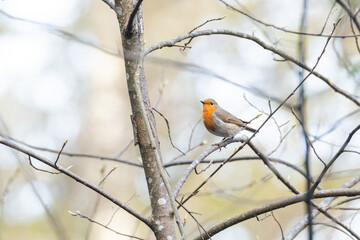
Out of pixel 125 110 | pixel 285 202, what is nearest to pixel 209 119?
pixel 285 202

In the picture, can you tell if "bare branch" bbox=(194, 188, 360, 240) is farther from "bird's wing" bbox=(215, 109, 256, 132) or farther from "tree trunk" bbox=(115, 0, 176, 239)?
"bird's wing" bbox=(215, 109, 256, 132)

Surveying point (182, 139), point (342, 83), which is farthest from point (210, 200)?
point (342, 83)

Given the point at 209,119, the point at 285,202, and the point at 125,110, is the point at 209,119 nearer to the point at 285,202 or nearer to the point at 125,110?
the point at 285,202

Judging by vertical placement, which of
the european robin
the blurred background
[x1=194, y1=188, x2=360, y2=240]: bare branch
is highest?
the blurred background

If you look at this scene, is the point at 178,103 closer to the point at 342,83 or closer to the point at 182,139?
the point at 182,139

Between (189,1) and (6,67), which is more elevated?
(189,1)

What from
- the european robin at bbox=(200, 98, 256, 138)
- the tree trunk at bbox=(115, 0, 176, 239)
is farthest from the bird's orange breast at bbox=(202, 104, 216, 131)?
the tree trunk at bbox=(115, 0, 176, 239)

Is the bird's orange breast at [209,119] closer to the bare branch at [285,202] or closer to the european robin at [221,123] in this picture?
the european robin at [221,123]

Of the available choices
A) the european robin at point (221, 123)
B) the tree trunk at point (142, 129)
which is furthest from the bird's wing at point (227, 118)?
the tree trunk at point (142, 129)

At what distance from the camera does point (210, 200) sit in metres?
9.65

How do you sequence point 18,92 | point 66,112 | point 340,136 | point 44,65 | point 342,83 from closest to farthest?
point 342,83 < point 340,136 < point 66,112 < point 44,65 < point 18,92

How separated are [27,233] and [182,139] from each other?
406 cm

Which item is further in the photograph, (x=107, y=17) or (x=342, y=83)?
(x=107, y=17)

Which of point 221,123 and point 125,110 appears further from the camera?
point 125,110
